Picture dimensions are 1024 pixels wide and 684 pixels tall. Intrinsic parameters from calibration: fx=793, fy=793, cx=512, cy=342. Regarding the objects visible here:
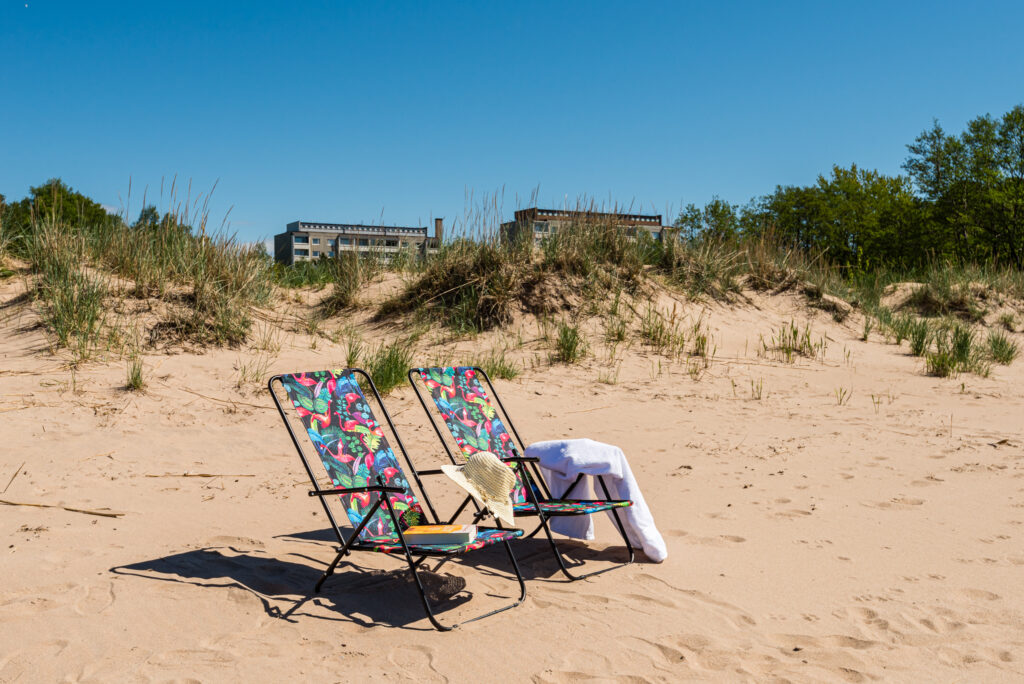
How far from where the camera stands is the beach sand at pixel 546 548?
3145 mm

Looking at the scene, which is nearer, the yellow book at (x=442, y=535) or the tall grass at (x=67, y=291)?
the yellow book at (x=442, y=535)

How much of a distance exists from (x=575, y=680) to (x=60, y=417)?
5380 millimetres

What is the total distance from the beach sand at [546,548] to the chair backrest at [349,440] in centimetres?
36

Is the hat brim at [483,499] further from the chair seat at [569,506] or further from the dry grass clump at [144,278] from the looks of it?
the dry grass clump at [144,278]

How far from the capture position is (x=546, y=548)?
4.71 m

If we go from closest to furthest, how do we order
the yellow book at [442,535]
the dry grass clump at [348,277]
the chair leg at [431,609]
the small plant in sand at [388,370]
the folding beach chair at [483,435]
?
the chair leg at [431,609]
the yellow book at [442,535]
the folding beach chair at [483,435]
the small plant in sand at [388,370]
the dry grass clump at [348,277]

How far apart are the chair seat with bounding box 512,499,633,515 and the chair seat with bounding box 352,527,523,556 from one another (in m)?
0.38

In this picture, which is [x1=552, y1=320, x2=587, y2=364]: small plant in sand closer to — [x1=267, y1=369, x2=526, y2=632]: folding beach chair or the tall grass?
the tall grass

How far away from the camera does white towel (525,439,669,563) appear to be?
4391 millimetres

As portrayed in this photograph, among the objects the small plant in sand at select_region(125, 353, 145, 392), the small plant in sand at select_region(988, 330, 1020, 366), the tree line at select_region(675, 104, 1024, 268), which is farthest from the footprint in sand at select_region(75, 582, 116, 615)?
the tree line at select_region(675, 104, 1024, 268)

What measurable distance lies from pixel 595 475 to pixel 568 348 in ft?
16.9

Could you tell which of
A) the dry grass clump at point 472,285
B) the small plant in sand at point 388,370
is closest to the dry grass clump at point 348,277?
the dry grass clump at point 472,285

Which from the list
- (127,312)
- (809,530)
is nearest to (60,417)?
(127,312)

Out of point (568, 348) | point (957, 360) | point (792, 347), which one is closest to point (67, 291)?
point (568, 348)
